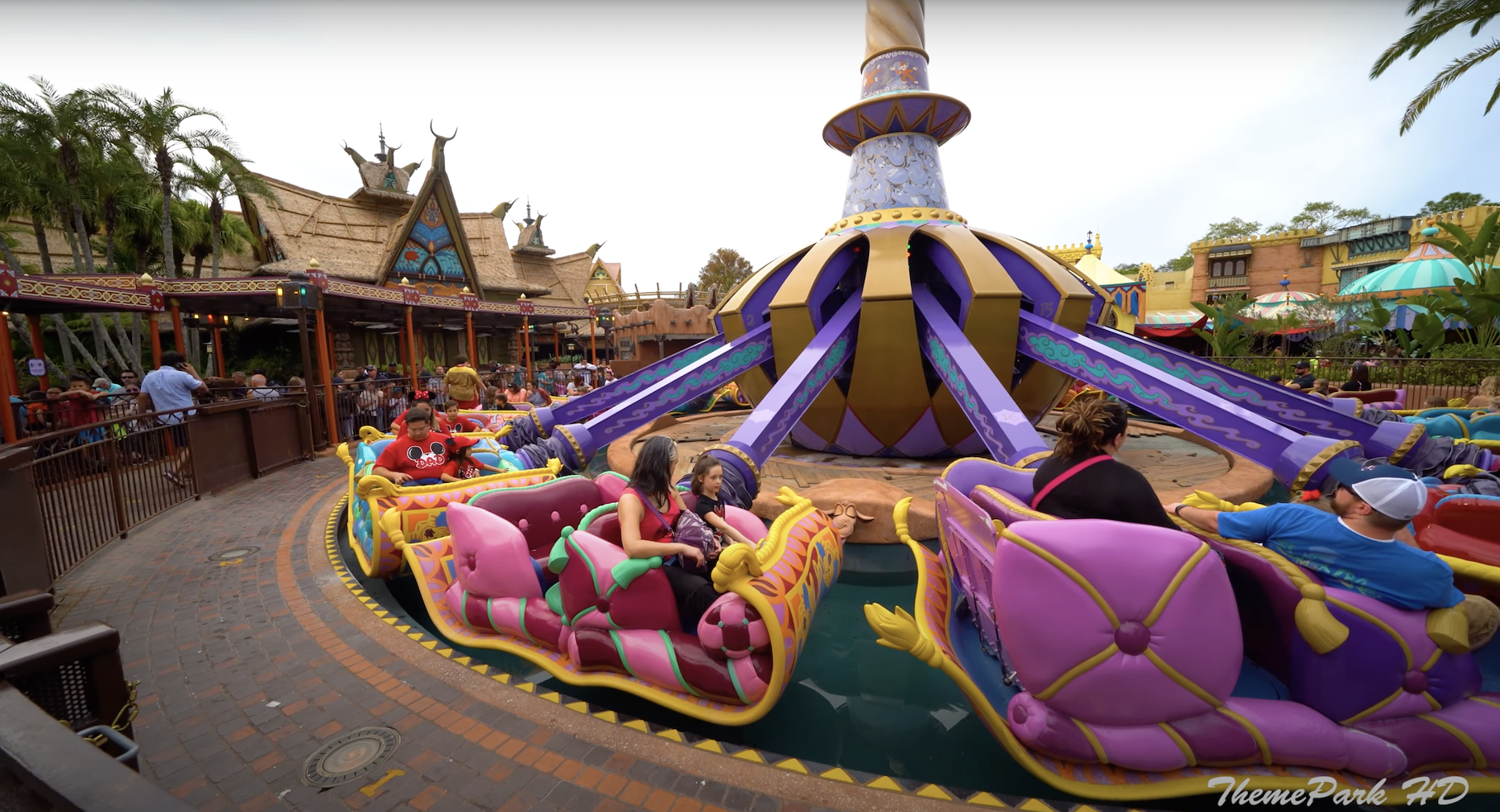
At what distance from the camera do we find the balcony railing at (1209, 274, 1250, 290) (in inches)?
1138

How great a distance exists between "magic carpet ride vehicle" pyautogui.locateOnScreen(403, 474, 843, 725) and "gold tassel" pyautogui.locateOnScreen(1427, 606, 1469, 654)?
213cm

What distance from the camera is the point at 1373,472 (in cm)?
203

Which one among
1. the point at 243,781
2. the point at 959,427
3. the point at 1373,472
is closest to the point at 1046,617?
the point at 1373,472

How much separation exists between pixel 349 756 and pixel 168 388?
300 inches

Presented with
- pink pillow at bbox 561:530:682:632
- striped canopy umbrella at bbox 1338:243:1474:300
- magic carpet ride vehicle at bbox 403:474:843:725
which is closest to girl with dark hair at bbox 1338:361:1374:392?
magic carpet ride vehicle at bbox 403:474:843:725

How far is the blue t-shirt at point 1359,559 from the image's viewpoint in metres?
1.89

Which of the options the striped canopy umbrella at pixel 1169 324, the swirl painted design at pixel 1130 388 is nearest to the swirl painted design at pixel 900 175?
the swirl painted design at pixel 1130 388

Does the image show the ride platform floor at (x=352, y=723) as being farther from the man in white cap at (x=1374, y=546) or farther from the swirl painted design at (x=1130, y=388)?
the swirl painted design at (x=1130, y=388)

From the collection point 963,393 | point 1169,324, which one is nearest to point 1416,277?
point 1169,324

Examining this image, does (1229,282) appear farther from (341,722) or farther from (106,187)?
(106,187)

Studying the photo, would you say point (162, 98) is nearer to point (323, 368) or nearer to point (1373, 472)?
point (323, 368)

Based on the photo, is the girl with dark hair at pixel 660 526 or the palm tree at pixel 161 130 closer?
the girl with dark hair at pixel 660 526

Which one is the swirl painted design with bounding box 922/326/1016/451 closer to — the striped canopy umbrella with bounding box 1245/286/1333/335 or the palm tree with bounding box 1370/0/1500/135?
the palm tree with bounding box 1370/0/1500/135

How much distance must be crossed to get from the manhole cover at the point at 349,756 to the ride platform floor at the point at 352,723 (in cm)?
4
